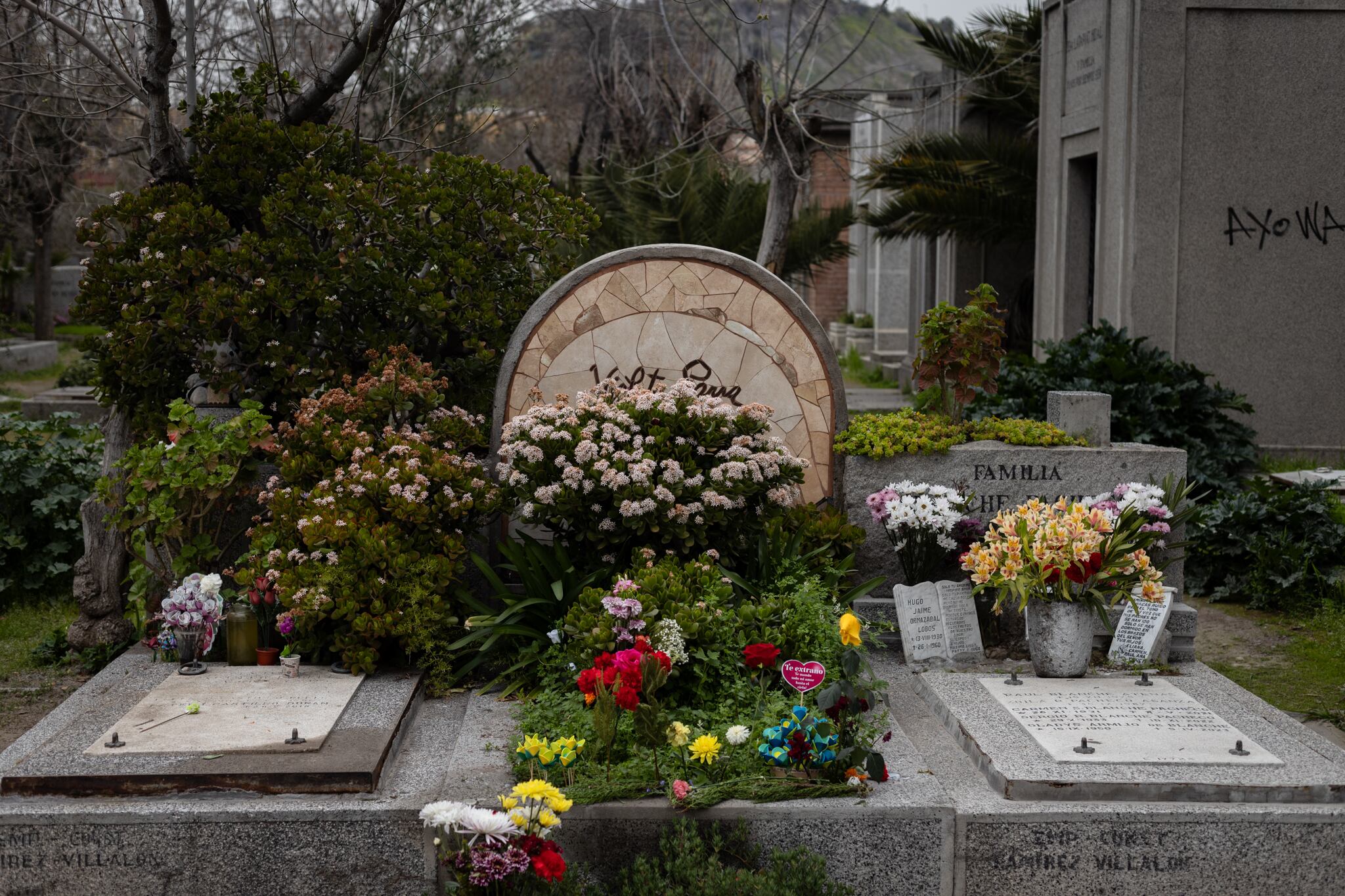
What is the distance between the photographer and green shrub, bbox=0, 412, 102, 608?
7.67 meters

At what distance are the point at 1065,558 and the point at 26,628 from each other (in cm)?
540

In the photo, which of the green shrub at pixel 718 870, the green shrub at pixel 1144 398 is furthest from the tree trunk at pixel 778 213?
the green shrub at pixel 718 870

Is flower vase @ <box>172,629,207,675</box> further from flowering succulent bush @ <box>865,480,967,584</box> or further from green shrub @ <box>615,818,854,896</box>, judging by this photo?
flowering succulent bush @ <box>865,480,967,584</box>

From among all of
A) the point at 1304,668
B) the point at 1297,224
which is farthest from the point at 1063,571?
the point at 1297,224

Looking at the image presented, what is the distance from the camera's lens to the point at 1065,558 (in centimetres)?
507

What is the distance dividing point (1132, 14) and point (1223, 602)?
4.65 metres

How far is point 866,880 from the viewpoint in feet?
13.3

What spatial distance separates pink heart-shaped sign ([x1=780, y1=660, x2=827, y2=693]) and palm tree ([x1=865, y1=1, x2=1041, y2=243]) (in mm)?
9330

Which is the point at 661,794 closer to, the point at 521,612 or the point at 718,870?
the point at 718,870

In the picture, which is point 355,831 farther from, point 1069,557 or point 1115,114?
point 1115,114

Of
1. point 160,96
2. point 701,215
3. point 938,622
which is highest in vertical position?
point 160,96

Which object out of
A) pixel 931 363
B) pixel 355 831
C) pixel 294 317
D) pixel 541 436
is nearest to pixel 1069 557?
pixel 931 363

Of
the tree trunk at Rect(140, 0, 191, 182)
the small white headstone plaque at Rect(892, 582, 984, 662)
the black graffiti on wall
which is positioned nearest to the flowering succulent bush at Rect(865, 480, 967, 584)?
the small white headstone plaque at Rect(892, 582, 984, 662)

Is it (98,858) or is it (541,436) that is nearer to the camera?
(98,858)
